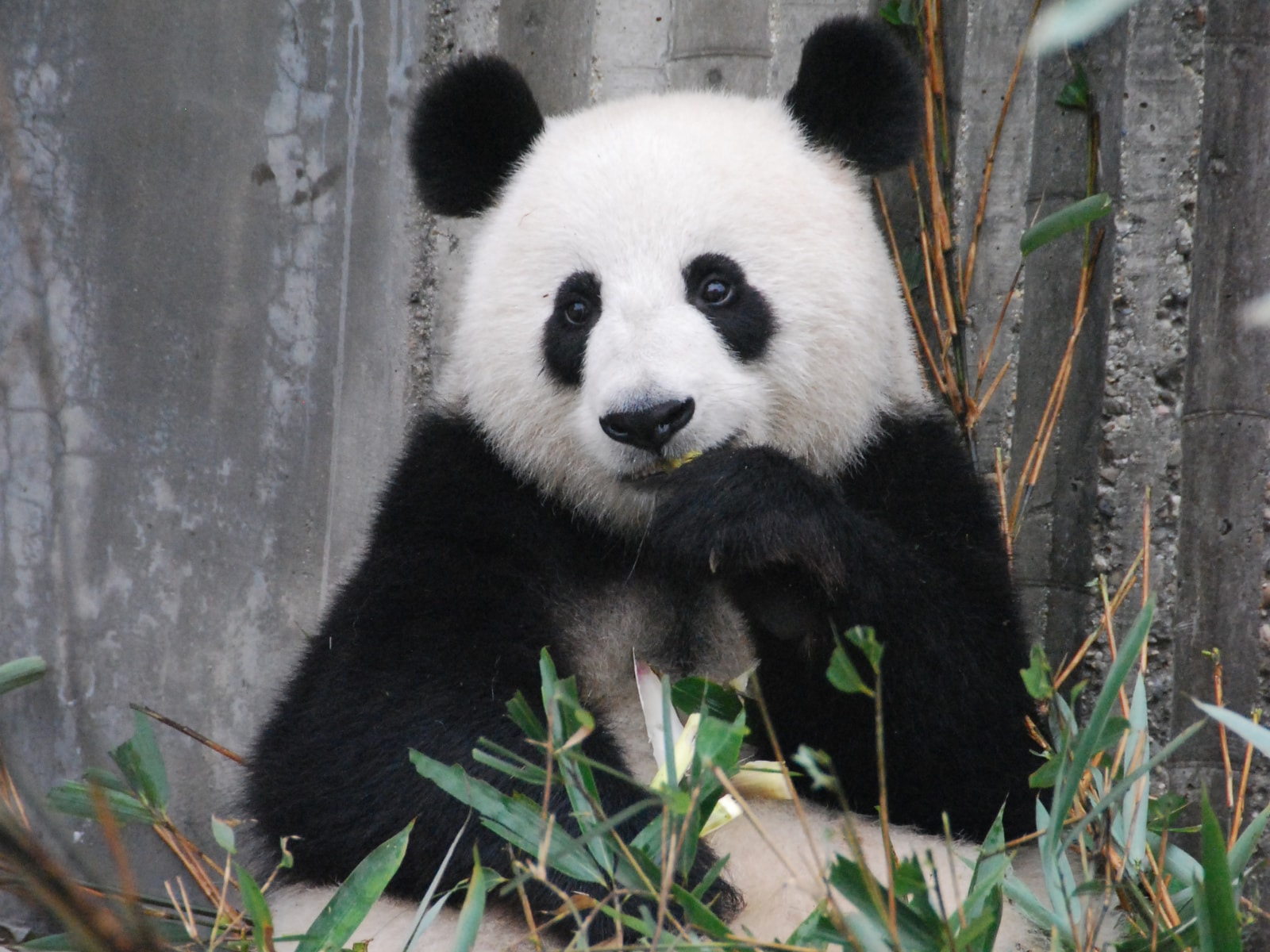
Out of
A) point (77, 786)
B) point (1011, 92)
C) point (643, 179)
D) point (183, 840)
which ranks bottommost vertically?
point (183, 840)

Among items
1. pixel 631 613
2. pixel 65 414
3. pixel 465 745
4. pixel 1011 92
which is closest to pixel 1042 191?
pixel 1011 92

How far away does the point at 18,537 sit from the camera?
102 inches

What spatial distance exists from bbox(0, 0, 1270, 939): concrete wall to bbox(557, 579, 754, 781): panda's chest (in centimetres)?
73

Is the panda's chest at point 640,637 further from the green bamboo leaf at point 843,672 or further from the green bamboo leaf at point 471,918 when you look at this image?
the green bamboo leaf at point 843,672

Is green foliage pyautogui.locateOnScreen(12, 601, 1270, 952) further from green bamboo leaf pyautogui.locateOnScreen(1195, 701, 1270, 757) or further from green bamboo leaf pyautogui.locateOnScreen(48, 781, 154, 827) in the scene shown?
green bamboo leaf pyautogui.locateOnScreen(48, 781, 154, 827)

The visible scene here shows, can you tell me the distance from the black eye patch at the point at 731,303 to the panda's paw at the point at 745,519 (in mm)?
245

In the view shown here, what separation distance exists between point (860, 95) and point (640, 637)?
3.35 feet

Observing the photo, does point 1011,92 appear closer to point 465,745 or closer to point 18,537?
point 465,745

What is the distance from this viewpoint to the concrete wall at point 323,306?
2.31m

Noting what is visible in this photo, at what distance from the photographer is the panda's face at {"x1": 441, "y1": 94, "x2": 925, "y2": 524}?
2000 millimetres

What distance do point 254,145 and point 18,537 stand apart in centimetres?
96

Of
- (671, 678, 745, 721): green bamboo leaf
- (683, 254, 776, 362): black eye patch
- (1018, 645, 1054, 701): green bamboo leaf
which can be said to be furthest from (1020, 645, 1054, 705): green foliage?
(683, 254, 776, 362): black eye patch

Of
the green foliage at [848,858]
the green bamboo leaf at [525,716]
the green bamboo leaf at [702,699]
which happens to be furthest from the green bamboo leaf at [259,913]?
the green bamboo leaf at [702,699]

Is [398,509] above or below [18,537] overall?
above
